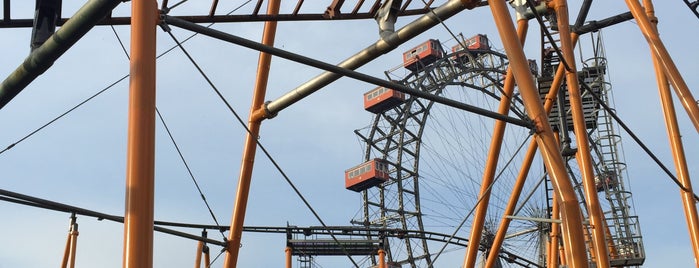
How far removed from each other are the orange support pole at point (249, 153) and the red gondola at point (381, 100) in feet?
133

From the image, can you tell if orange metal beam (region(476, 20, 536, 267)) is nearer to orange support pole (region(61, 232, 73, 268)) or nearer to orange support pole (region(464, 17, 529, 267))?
orange support pole (region(464, 17, 529, 267))

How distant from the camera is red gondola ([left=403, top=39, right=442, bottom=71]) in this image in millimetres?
54350

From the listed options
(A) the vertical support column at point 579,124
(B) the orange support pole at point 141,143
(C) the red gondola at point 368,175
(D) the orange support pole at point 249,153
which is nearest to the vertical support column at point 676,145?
(A) the vertical support column at point 579,124

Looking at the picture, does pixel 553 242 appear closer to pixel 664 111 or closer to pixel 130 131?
pixel 664 111

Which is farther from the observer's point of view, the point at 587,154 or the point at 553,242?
the point at 553,242

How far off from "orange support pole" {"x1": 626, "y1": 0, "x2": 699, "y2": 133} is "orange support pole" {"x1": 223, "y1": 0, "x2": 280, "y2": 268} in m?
5.18

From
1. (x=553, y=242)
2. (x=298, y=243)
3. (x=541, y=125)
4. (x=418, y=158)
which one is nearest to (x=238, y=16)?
(x=541, y=125)

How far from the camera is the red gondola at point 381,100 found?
54.6 meters

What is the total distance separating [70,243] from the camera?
18047 millimetres

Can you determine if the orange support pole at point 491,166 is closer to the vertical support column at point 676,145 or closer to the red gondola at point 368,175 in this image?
the vertical support column at point 676,145

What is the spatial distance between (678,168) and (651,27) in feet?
6.73

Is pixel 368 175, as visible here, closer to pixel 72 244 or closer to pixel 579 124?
pixel 72 244

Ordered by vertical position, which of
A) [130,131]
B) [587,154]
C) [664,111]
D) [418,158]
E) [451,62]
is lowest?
[130,131]

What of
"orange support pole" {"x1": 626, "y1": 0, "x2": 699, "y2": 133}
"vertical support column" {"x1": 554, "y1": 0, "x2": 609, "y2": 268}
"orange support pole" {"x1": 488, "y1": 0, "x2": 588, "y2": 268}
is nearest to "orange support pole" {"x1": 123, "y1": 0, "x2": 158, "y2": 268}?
"orange support pole" {"x1": 488, "y1": 0, "x2": 588, "y2": 268}
